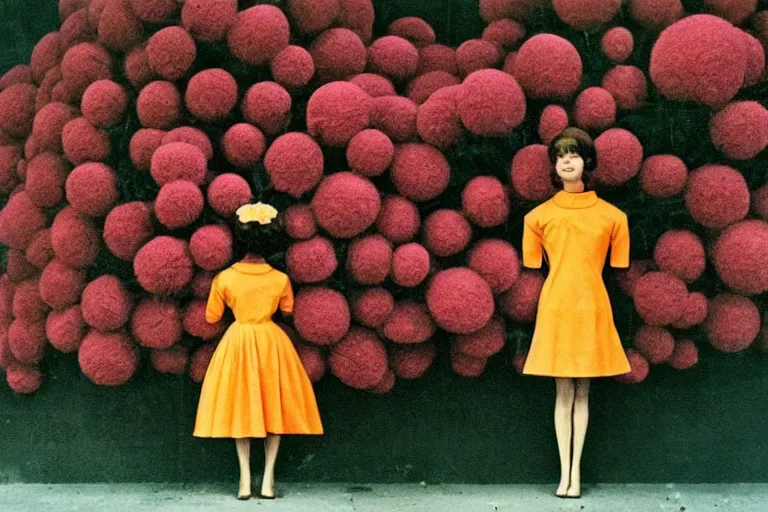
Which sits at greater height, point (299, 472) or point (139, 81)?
point (139, 81)

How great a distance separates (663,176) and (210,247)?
140cm

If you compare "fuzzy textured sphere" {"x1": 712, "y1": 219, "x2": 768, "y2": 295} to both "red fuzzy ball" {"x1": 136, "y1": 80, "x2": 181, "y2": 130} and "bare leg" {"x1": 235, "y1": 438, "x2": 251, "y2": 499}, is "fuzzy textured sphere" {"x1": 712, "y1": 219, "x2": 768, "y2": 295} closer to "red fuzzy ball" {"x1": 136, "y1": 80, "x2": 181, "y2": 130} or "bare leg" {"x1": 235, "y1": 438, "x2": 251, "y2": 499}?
"bare leg" {"x1": 235, "y1": 438, "x2": 251, "y2": 499}

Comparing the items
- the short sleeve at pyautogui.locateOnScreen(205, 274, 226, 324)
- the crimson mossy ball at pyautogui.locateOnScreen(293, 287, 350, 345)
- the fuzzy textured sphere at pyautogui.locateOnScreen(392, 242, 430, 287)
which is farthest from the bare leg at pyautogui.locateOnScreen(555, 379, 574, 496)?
the short sleeve at pyautogui.locateOnScreen(205, 274, 226, 324)

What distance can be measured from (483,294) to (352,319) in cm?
43

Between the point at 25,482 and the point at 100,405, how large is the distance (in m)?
0.40

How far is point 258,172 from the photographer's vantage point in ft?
10.2

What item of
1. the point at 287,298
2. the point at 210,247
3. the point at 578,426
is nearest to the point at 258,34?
the point at 210,247

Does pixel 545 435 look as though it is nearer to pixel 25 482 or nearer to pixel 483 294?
pixel 483 294

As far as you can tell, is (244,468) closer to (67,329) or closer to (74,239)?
(67,329)

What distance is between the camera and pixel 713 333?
122 inches

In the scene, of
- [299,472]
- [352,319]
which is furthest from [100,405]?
[352,319]

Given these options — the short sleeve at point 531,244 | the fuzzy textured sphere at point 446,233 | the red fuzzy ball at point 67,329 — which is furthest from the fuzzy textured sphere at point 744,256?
the red fuzzy ball at point 67,329

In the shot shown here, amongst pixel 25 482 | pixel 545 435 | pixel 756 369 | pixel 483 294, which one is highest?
pixel 483 294

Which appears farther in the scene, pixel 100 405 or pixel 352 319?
pixel 100 405
